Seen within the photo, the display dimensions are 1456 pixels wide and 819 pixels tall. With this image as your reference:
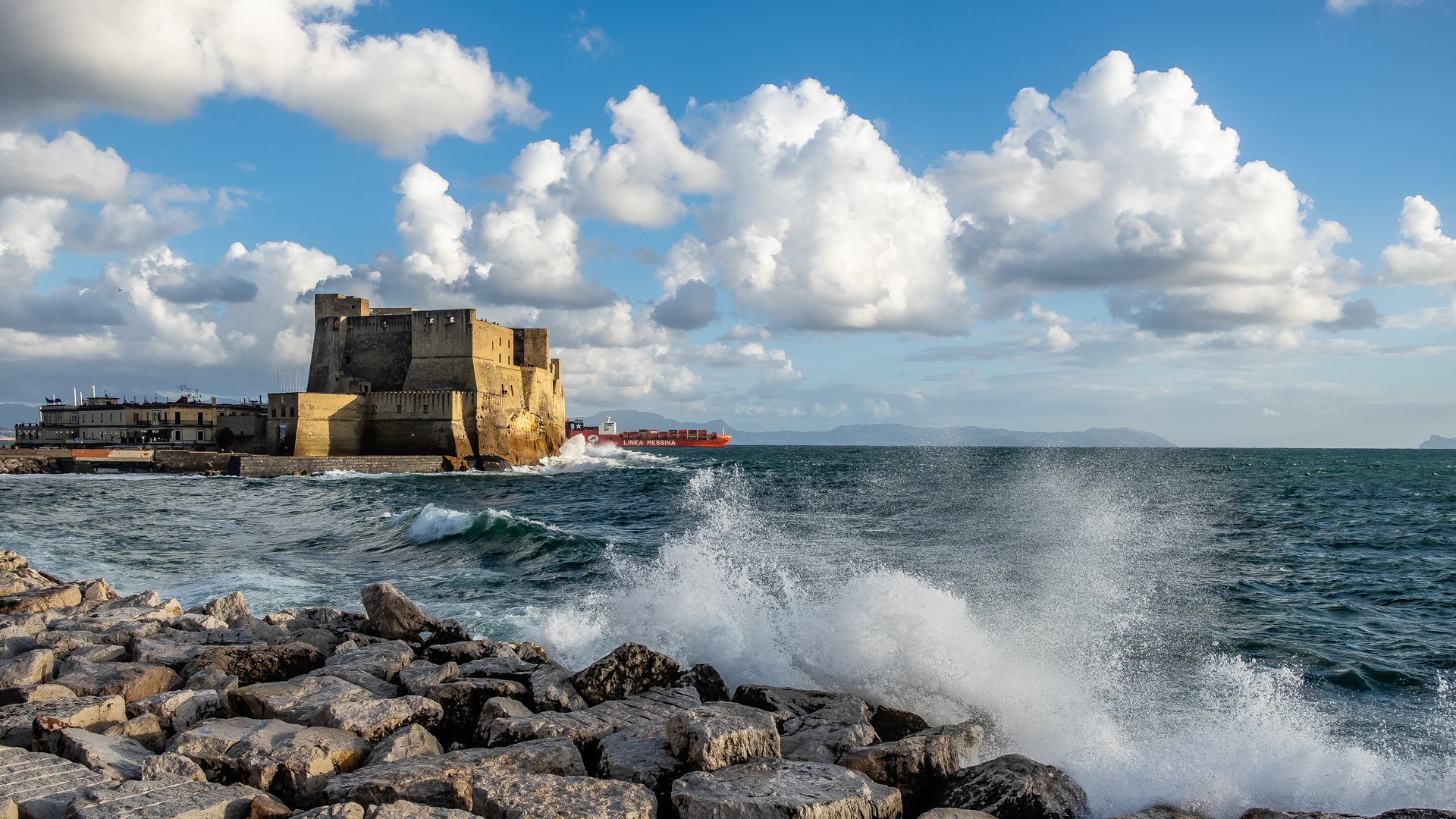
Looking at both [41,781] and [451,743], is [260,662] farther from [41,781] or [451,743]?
[41,781]

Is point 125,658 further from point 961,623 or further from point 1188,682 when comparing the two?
point 1188,682

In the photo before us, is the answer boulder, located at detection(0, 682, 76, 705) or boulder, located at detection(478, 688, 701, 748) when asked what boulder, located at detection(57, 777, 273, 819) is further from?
boulder, located at detection(0, 682, 76, 705)

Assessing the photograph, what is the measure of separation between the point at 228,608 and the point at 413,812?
6.56 m

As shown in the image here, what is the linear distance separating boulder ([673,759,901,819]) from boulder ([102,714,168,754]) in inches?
124

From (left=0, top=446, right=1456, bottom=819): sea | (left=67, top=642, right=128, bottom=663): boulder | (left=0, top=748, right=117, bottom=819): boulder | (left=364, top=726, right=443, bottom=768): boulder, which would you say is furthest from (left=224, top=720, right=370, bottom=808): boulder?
(left=0, top=446, right=1456, bottom=819): sea

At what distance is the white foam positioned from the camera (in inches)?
204

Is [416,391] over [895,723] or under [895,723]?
over

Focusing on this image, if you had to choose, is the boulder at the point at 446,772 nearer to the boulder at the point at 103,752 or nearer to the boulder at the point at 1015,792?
the boulder at the point at 103,752

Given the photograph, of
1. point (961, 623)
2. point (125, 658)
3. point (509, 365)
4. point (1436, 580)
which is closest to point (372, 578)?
point (125, 658)

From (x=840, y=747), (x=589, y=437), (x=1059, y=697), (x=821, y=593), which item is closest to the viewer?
(x=840, y=747)

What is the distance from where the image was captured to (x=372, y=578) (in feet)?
42.7

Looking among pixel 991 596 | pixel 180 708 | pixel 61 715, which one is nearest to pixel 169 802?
pixel 180 708

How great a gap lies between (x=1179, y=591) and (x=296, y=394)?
39.1 m

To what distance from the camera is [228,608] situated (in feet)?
29.1
